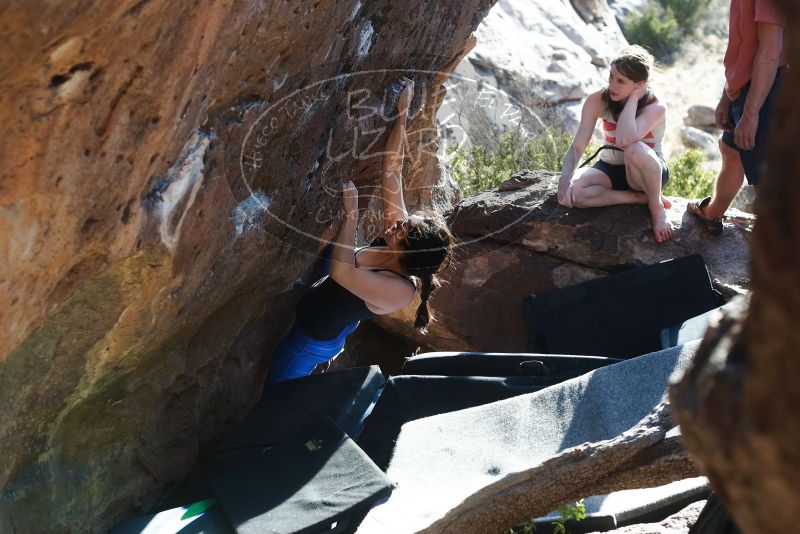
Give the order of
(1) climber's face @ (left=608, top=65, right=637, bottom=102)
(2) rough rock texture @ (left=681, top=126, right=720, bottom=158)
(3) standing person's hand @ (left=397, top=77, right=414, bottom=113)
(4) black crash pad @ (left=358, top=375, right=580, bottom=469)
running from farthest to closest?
(2) rough rock texture @ (left=681, top=126, right=720, bottom=158) < (1) climber's face @ (left=608, top=65, right=637, bottom=102) < (3) standing person's hand @ (left=397, top=77, right=414, bottom=113) < (4) black crash pad @ (left=358, top=375, right=580, bottom=469)

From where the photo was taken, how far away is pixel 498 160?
8.22 metres

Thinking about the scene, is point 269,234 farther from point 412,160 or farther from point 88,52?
point 412,160

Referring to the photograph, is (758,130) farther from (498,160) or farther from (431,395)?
(498,160)

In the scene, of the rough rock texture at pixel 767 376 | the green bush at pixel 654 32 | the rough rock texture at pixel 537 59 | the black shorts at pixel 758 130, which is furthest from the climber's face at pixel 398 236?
the green bush at pixel 654 32

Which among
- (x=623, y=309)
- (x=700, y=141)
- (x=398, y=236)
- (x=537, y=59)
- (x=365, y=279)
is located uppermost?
(x=398, y=236)

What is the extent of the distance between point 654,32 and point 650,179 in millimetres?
12882

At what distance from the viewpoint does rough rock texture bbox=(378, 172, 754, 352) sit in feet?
16.5

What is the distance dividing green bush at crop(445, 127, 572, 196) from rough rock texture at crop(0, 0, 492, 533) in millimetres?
3467

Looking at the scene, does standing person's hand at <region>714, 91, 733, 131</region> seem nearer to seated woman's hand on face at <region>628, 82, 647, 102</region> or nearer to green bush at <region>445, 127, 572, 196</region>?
seated woman's hand on face at <region>628, 82, 647, 102</region>

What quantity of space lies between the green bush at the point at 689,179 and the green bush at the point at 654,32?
277 inches

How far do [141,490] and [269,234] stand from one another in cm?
111

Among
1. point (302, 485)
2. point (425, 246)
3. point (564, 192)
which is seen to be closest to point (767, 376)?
point (302, 485)

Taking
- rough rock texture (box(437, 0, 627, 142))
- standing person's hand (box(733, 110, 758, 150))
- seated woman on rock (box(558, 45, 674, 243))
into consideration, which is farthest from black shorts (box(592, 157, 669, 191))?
rough rock texture (box(437, 0, 627, 142))

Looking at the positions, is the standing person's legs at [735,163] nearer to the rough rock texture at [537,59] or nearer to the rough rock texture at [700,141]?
the rough rock texture at [537,59]
